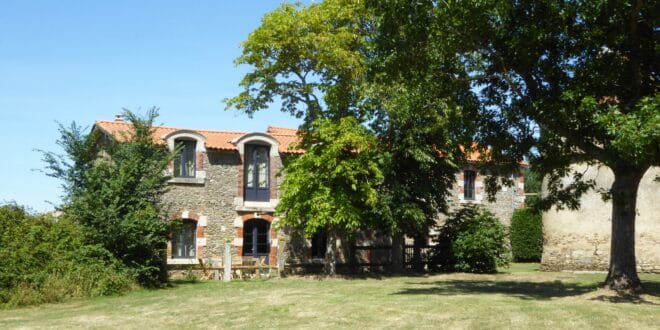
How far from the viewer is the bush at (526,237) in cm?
3178

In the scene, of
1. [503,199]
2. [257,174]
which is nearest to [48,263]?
[257,174]

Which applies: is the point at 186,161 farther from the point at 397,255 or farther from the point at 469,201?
the point at 469,201

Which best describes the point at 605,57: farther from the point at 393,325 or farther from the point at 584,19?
the point at 393,325

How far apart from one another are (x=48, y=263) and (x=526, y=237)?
22.9 metres

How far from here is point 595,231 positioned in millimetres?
22891

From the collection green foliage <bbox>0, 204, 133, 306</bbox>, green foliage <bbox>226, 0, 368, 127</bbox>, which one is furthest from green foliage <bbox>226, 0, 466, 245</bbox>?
green foliage <bbox>0, 204, 133, 306</bbox>

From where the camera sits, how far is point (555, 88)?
13.9m

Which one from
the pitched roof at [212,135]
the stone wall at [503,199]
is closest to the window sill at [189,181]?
the pitched roof at [212,135]

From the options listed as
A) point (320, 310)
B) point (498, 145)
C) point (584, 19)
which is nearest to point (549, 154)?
point (498, 145)

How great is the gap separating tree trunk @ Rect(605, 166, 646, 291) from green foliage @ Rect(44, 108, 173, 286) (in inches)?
474

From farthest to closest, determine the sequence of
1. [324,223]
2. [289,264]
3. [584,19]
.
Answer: [289,264] < [324,223] < [584,19]

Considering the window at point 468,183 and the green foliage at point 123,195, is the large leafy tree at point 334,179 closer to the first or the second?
the green foliage at point 123,195

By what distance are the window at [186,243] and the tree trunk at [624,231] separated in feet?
50.9

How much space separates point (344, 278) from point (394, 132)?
18.0 ft
